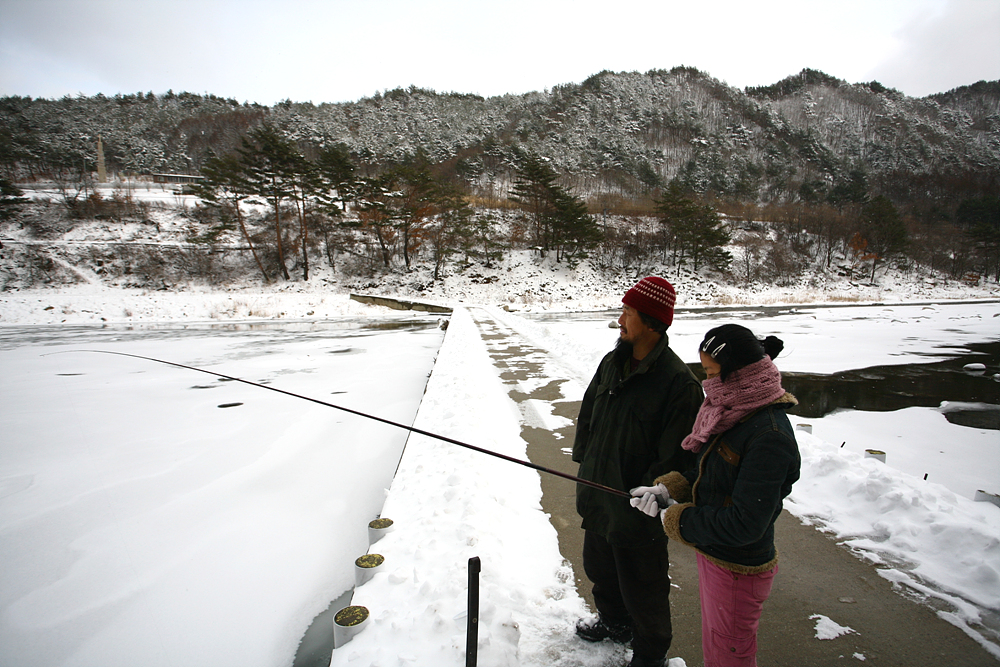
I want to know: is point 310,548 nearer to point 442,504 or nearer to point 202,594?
point 202,594

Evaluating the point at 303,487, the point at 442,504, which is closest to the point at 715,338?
the point at 442,504

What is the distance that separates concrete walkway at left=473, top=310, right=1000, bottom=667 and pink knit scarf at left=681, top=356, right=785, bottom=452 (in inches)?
46.8

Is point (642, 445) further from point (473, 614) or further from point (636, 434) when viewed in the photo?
point (473, 614)

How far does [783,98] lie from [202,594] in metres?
108

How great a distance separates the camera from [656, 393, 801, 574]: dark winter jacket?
1.19 metres

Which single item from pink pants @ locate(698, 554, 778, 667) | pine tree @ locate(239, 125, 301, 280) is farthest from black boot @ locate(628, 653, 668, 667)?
pine tree @ locate(239, 125, 301, 280)

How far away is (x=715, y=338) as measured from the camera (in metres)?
1.38

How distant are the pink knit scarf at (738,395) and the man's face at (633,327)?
0.34m

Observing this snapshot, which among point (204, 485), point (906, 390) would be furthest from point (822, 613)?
point (906, 390)

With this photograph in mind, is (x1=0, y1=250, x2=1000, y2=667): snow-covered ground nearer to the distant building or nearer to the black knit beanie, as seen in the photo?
the black knit beanie

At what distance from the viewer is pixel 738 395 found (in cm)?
128

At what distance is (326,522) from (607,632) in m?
2.32

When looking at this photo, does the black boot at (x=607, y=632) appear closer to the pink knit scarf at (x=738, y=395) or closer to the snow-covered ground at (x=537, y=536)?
the snow-covered ground at (x=537, y=536)

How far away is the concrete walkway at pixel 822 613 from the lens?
1.76 metres
